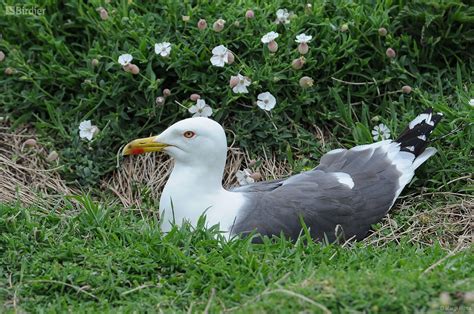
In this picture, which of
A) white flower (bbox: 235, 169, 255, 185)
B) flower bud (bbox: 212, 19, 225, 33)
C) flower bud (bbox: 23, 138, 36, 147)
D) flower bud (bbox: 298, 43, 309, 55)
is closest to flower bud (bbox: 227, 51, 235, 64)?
flower bud (bbox: 212, 19, 225, 33)

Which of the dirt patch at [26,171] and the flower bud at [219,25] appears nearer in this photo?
the dirt patch at [26,171]

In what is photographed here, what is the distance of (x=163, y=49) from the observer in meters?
6.13

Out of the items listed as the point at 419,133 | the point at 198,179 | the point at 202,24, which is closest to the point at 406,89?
the point at 419,133

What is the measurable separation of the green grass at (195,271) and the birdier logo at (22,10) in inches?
75.9

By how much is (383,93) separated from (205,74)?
116cm

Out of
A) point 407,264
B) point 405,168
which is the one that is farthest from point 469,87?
point 407,264

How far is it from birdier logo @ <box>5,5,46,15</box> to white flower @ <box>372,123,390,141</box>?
2.33m

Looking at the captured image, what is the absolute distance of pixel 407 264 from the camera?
439 cm

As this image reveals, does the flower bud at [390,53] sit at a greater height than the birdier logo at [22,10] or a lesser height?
lesser

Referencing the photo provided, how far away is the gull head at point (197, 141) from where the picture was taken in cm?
532

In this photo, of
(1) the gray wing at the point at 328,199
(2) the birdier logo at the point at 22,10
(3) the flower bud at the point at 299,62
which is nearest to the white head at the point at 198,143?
(1) the gray wing at the point at 328,199

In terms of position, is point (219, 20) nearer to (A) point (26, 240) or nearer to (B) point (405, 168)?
(B) point (405, 168)

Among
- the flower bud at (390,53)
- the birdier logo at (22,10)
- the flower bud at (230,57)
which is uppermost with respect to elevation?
the birdier logo at (22,10)

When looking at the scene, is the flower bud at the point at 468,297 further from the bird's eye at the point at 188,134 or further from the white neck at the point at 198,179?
the bird's eye at the point at 188,134
